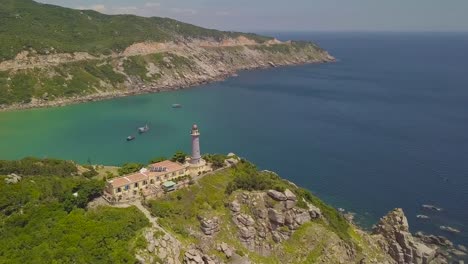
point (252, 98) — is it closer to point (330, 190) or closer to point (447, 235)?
point (330, 190)

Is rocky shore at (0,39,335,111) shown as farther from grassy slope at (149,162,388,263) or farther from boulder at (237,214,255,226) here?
boulder at (237,214,255,226)

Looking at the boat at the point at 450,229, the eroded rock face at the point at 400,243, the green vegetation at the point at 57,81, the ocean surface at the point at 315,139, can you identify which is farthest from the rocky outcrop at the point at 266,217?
the green vegetation at the point at 57,81

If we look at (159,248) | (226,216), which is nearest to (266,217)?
(226,216)

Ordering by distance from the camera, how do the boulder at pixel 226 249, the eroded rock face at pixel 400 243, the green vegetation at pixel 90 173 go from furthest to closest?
the green vegetation at pixel 90 173, the eroded rock face at pixel 400 243, the boulder at pixel 226 249

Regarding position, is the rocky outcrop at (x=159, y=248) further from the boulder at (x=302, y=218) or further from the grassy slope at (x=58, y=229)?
the boulder at (x=302, y=218)

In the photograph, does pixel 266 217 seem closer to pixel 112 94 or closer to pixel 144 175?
pixel 144 175

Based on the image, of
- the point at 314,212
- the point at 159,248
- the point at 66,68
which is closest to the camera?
the point at 159,248
